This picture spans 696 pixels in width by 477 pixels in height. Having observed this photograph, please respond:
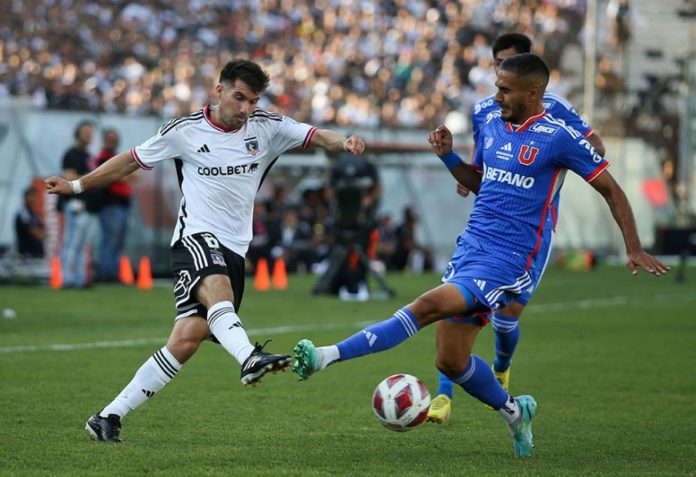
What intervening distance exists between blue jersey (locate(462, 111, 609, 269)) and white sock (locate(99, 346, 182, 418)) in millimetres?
1845

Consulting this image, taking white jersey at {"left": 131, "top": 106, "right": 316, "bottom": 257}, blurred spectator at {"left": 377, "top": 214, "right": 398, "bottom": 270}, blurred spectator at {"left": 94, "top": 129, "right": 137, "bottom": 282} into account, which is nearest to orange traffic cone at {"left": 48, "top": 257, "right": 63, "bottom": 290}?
blurred spectator at {"left": 94, "top": 129, "right": 137, "bottom": 282}

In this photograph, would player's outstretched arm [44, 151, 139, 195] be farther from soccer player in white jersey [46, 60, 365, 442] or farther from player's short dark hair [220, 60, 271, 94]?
player's short dark hair [220, 60, 271, 94]

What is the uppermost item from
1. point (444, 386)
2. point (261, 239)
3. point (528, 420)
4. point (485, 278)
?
point (485, 278)

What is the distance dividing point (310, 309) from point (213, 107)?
954 centimetres

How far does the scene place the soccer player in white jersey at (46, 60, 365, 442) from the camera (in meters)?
6.99

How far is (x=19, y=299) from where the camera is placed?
672 inches

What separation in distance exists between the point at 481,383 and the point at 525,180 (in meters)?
1.18

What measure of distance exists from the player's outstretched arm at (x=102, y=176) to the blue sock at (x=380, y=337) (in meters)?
1.76

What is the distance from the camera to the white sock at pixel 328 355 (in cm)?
630

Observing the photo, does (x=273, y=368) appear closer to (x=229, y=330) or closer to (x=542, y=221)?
(x=229, y=330)

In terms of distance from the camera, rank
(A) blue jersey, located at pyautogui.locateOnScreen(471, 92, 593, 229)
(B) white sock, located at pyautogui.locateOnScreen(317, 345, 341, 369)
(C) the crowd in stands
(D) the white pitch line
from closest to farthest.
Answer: (B) white sock, located at pyautogui.locateOnScreen(317, 345, 341, 369) → (A) blue jersey, located at pyautogui.locateOnScreen(471, 92, 593, 229) → (D) the white pitch line → (C) the crowd in stands

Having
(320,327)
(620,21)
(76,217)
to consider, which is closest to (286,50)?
(76,217)

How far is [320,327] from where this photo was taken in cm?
1437

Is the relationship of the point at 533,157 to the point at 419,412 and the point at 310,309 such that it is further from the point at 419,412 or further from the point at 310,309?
the point at 310,309
